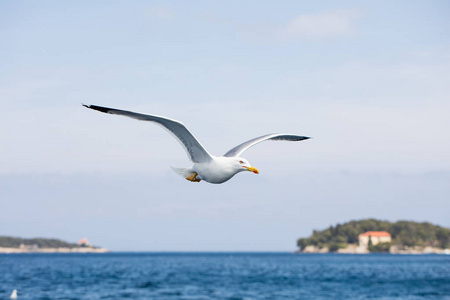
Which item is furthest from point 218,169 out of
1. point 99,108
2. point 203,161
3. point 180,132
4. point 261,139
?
point 261,139

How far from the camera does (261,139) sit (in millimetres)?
13828

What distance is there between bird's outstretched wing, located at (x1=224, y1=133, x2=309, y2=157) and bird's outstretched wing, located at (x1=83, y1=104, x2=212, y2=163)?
159cm

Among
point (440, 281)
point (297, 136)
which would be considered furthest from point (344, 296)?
point (297, 136)

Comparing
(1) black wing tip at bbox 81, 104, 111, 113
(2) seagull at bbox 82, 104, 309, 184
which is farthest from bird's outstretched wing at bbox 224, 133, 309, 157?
(1) black wing tip at bbox 81, 104, 111, 113

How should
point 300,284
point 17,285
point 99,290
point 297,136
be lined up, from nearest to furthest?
point 297,136
point 99,290
point 17,285
point 300,284

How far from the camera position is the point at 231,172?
1084 centimetres

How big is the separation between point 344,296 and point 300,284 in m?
21.1

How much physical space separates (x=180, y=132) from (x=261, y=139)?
11.6 feet

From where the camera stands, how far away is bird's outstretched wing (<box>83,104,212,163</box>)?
9836mm

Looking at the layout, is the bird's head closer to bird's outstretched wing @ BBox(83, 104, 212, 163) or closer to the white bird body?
the white bird body

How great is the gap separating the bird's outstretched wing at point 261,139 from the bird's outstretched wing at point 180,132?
1.59 metres

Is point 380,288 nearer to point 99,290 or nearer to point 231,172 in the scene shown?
point 99,290

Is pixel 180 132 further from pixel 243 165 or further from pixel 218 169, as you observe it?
pixel 243 165

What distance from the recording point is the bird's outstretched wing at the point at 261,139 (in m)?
12.9
